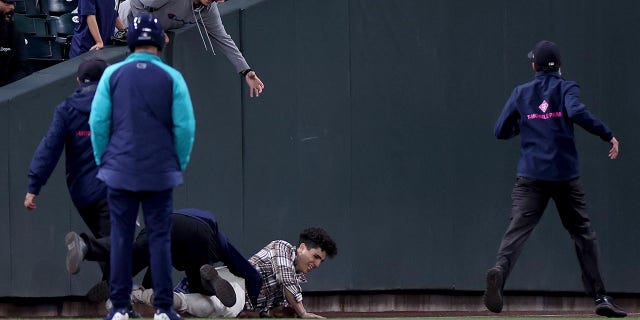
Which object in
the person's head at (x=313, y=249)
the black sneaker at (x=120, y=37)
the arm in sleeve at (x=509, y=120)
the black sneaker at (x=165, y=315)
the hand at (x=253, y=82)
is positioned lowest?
the black sneaker at (x=165, y=315)

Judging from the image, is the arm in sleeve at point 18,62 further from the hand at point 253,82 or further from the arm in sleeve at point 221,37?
the hand at point 253,82

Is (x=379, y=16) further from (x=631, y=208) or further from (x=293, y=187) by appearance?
(x=631, y=208)

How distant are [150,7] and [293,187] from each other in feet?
7.11

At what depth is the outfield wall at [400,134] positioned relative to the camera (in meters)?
11.8

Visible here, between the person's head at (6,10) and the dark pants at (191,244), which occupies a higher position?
the person's head at (6,10)

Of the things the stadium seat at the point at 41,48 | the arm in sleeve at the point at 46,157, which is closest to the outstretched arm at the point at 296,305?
the arm in sleeve at the point at 46,157

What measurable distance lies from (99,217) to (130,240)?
147 centimetres

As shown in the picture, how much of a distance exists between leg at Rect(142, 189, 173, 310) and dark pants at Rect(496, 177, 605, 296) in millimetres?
2894

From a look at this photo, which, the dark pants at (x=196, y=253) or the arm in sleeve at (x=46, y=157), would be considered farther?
the dark pants at (x=196, y=253)

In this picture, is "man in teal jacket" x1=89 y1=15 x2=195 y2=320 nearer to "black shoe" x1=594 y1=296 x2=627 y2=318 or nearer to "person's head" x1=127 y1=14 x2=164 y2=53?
"person's head" x1=127 y1=14 x2=164 y2=53

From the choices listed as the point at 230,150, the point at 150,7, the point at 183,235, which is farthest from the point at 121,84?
the point at 230,150

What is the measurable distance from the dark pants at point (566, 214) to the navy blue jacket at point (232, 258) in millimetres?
1788

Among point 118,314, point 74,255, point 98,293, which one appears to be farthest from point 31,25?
point 118,314

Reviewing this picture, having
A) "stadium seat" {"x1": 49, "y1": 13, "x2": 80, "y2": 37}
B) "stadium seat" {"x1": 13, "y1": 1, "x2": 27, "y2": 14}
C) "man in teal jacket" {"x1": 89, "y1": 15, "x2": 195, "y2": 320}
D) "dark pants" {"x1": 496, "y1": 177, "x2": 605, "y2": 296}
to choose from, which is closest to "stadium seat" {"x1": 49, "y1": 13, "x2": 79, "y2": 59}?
"stadium seat" {"x1": 49, "y1": 13, "x2": 80, "y2": 37}
